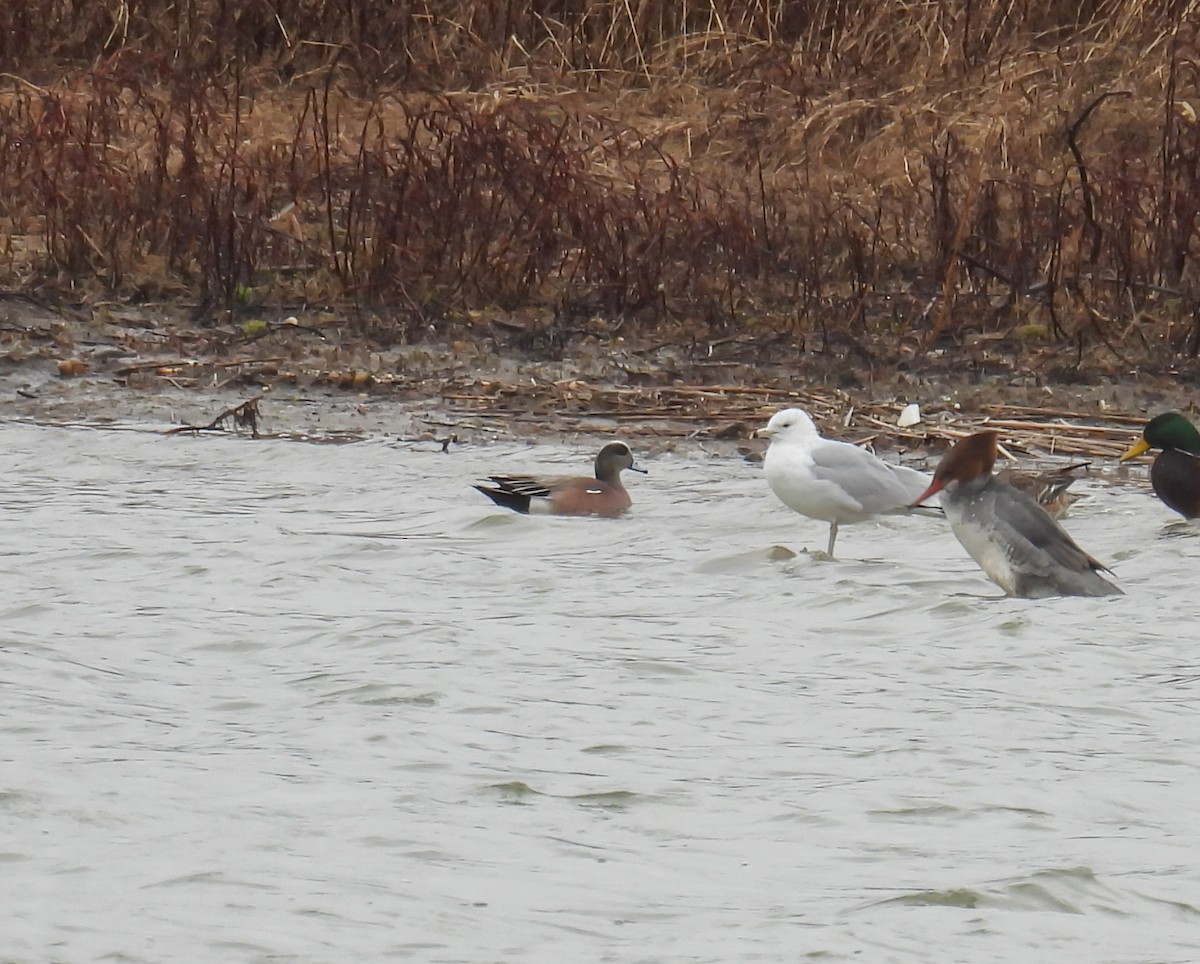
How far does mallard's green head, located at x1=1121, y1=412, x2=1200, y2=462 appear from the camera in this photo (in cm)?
808

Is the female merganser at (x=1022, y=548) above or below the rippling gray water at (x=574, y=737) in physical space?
above

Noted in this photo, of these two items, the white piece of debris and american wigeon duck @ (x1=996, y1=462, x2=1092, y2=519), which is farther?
the white piece of debris

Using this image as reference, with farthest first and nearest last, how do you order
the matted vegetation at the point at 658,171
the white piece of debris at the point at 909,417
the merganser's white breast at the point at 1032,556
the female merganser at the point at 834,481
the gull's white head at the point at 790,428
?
1. the matted vegetation at the point at 658,171
2. the white piece of debris at the point at 909,417
3. the gull's white head at the point at 790,428
4. the female merganser at the point at 834,481
5. the merganser's white breast at the point at 1032,556

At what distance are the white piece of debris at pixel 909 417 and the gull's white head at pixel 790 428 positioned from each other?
53.0 inches

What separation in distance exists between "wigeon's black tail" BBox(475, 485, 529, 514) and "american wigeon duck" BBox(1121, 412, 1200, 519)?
2.25m

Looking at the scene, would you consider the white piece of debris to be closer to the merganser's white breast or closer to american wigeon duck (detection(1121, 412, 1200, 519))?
american wigeon duck (detection(1121, 412, 1200, 519))

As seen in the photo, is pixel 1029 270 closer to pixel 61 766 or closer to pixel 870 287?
pixel 870 287

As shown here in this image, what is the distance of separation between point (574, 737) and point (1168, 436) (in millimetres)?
3817

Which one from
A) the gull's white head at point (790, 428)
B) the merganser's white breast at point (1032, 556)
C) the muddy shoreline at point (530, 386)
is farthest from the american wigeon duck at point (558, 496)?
the merganser's white breast at point (1032, 556)

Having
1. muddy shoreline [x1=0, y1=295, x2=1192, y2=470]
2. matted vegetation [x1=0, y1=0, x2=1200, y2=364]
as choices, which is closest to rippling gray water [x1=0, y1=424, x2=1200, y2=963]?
muddy shoreline [x1=0, y1=295, x2=1192, y2=470]

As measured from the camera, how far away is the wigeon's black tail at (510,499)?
25.4 feet

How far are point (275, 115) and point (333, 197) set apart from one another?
193 cm

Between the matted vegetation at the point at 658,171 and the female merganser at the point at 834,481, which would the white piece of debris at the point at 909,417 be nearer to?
the matted vegetation at the point at 658,171

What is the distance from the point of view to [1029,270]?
10500 millimetres
